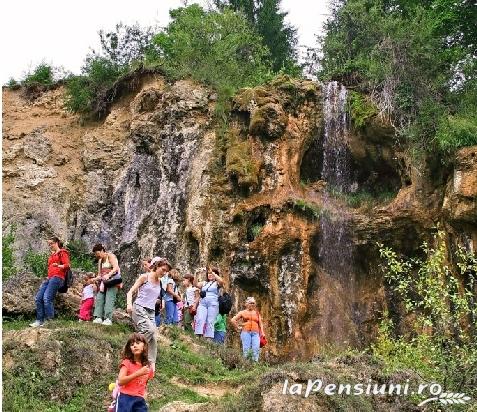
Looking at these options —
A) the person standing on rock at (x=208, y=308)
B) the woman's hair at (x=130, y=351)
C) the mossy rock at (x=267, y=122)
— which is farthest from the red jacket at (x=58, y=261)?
the mossy rock at (x=267, y=122)

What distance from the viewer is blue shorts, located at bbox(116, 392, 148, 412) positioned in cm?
691

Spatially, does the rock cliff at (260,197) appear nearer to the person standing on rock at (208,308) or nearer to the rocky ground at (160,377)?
the person standing on rock at (208,308)

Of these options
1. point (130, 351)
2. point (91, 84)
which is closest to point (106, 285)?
point (130, 351)

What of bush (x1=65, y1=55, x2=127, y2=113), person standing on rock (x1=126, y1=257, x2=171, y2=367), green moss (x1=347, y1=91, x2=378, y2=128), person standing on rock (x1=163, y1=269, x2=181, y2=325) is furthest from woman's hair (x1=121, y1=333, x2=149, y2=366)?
bush (x1=65, y1=55, x2=127, y2=113)

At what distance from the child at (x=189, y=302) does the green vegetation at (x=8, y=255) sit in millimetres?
5663

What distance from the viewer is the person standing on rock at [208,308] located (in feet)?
42.6

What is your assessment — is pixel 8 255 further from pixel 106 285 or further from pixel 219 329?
pixel 106 285

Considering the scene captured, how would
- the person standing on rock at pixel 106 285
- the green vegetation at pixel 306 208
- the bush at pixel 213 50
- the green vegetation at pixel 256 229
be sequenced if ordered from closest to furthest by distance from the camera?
the person standing on rock at pixel 106 285 < the green vegetation at pixel 256 229 < the green vegetation at pixel 306 208 < the bush at pixel 213 50

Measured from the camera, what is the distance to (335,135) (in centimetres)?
1984

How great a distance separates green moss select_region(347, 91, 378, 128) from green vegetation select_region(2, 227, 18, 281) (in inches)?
407

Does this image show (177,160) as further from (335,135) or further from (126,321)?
(126,321)

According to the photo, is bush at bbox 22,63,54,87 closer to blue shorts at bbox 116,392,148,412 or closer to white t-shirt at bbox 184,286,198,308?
white t-shirt at bbox 184,286,198,308

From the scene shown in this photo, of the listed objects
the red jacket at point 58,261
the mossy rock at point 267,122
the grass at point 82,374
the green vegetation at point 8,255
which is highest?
the mossy rock at point 267,122

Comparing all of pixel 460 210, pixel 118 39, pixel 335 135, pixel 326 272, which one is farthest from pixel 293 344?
pixel 118 39
